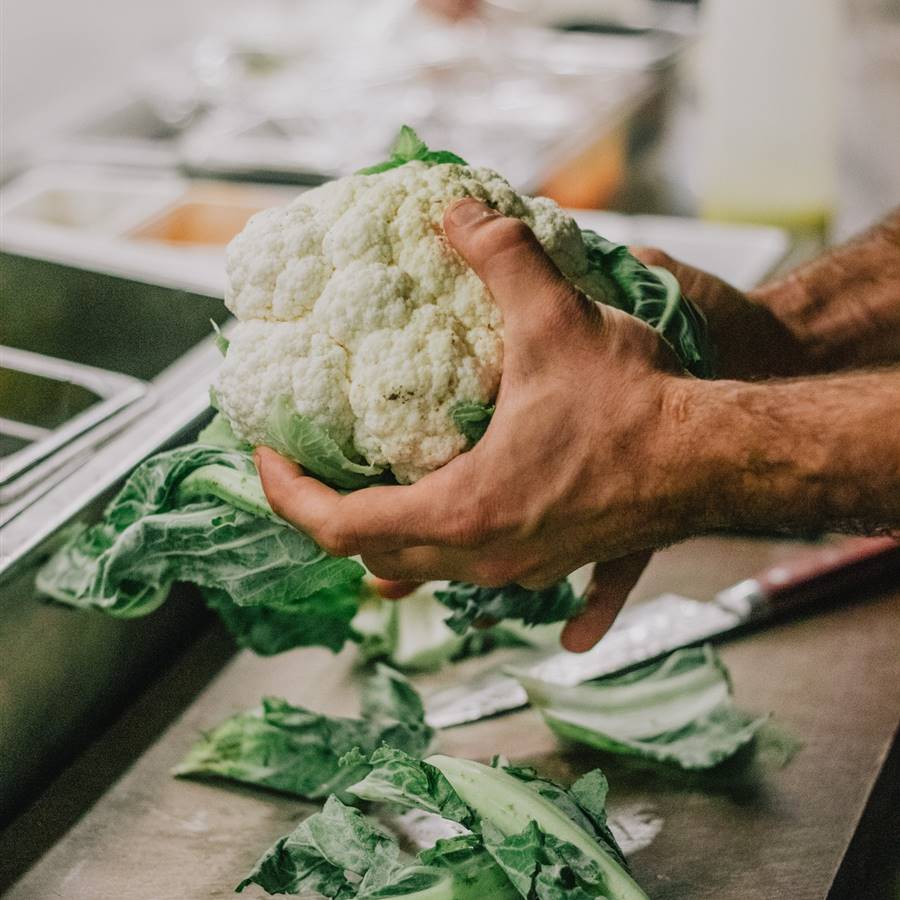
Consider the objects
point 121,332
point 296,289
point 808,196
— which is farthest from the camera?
point 808,196

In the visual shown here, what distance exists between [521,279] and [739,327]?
0.48 m

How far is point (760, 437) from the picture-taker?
995 millimetres

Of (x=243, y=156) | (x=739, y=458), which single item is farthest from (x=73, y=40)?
(x=739, y=458)

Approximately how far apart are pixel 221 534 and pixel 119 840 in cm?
35

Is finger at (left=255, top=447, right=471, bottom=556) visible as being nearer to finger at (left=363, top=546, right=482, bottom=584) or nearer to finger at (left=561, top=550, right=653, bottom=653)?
finger at (left=363, top=546, right=482, bottom=584)

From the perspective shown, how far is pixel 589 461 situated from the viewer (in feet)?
3.19

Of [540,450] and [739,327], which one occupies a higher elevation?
[540,450]

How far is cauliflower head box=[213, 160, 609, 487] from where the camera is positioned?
1013mm

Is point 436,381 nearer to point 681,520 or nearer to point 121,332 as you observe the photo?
point 681,520

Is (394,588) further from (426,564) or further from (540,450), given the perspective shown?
(540,450)

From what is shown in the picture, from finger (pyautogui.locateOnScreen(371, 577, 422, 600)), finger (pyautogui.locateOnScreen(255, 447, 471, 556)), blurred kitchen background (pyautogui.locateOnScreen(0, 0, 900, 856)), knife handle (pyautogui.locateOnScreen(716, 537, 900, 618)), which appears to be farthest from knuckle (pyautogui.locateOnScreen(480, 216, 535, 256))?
knife handle (pyautogui.locateOnScreen(716, 537, 900, 618))

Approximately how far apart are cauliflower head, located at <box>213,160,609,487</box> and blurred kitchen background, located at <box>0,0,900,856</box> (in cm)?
35

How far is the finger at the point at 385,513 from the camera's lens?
0.97 m

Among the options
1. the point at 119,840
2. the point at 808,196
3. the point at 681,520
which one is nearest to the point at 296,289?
the point at 681,520
